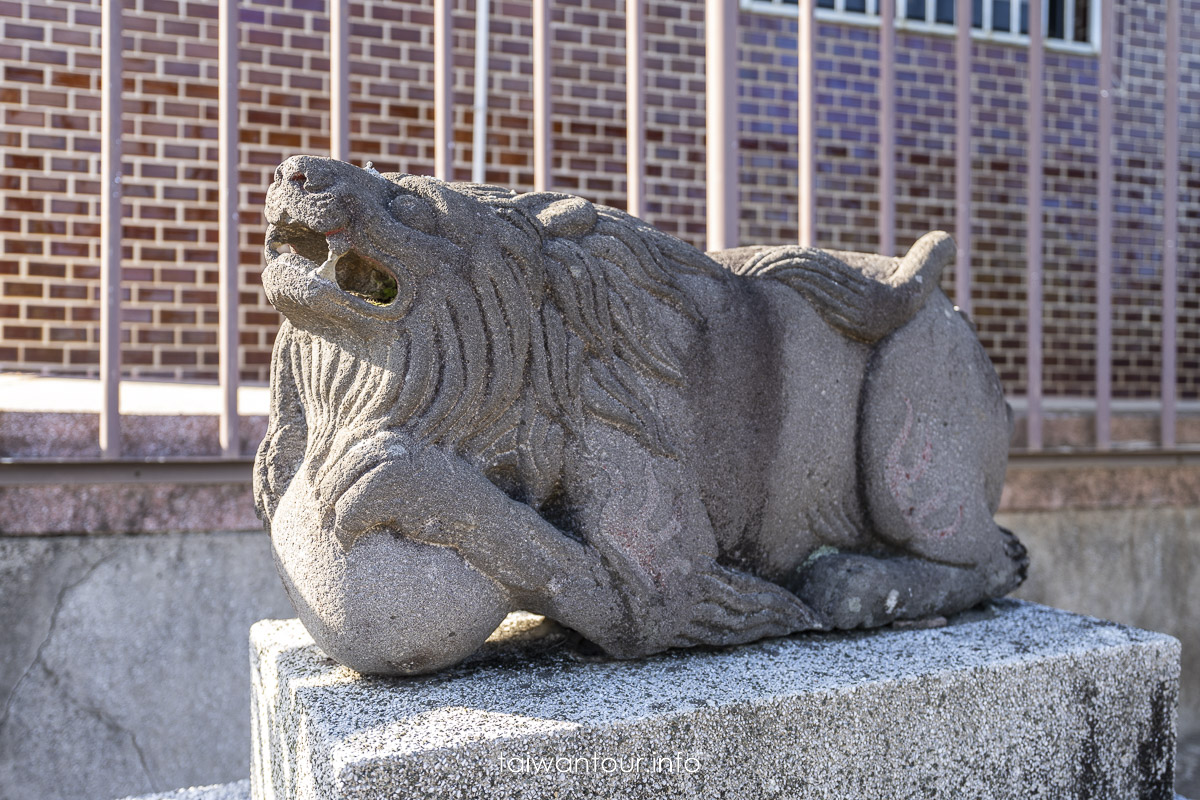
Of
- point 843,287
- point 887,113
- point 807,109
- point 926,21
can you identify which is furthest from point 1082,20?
point 843,287

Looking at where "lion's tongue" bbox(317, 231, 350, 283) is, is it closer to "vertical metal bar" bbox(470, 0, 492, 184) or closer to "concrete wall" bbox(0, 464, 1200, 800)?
"concrete wall" bbox(0, 464, 1200, 800)

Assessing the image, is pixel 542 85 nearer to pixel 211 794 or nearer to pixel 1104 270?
pixel 211 794

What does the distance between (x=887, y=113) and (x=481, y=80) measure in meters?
2.10

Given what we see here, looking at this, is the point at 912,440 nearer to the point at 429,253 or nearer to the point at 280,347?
the point at 429,253

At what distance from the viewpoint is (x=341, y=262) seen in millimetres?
1365

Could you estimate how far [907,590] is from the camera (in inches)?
64.9

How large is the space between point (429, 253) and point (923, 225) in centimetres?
420

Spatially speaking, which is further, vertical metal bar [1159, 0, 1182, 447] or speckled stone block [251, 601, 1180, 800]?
vertical metal bar [1159, 0, 1182, 447]

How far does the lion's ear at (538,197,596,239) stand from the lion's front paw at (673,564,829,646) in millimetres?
611

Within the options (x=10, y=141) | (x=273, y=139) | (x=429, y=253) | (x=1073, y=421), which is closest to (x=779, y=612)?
(x=429, y=253)

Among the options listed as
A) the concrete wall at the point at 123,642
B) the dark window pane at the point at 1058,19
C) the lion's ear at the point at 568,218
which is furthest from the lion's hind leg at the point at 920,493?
the dark window pane at the point at 1058,19

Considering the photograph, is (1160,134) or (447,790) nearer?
(447,790)

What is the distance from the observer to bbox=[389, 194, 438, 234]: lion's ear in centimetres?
135

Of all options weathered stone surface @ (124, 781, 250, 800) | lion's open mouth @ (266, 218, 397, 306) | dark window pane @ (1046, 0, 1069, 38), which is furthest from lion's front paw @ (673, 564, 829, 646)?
dark window pane @ (1046, 0, 1069, 38)
